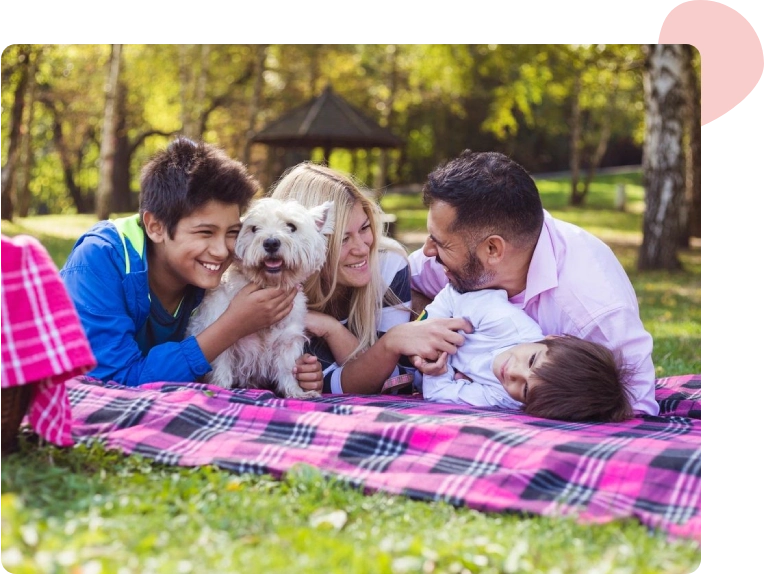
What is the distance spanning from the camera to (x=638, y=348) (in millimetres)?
3945

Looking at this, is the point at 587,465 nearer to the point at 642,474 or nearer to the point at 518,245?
the point at 642,474

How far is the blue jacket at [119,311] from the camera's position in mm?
3840

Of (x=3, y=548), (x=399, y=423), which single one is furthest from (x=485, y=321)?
(x=3, y=548)

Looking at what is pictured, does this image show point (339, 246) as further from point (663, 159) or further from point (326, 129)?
point (326, 129)

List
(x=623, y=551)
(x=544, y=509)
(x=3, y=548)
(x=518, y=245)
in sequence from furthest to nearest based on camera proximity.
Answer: (x=518, y=245)
(x=544, y=509)
(x=623, y=551)
(x=3, y=548)

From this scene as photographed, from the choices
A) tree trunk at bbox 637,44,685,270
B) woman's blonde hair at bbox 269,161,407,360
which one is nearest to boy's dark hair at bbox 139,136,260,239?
woman's blonde hair at bbox 269,161,407,360

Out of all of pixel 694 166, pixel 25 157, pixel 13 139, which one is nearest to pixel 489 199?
pixel 13 139

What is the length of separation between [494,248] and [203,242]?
A: 135cm

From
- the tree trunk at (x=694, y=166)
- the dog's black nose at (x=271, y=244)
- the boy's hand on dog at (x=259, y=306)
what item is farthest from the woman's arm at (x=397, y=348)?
the tree trunk at (x=694, y=166)

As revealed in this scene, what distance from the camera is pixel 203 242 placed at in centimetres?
391

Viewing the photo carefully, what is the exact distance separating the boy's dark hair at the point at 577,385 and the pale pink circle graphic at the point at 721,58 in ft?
3.47

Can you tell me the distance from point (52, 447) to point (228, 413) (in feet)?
2.34

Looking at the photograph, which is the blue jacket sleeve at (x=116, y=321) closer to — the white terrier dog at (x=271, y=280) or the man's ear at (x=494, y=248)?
the white terrier dog at (x=271, y=280)

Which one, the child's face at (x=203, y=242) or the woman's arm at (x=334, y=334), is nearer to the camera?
the child's face at (x=203, y=242)
